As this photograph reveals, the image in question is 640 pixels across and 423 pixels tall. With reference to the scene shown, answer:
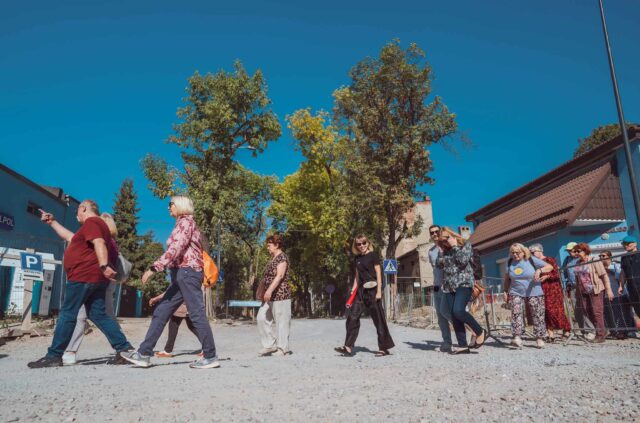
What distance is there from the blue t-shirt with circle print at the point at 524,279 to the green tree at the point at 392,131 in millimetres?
14902

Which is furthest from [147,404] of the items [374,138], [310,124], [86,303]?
[310,124]

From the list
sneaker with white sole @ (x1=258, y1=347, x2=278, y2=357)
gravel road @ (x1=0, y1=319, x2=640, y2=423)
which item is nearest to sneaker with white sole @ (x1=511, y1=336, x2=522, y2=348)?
gravel road @ (x1=0, y1=319, x2=640, y2=423)

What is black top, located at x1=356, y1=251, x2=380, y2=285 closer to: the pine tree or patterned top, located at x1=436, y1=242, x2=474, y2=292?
patterned top, located at x1=436, y1=242, x2=474, y2=292

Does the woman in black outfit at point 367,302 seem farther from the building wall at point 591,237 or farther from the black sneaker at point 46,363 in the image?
the building wall at point 591,237

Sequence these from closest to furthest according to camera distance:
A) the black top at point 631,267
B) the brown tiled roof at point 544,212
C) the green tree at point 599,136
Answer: the black top at point 631,267
the brown tiled roof at point 544,212
the green tree at point 599,136

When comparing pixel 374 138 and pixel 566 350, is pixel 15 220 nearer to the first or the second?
pixel 374 138

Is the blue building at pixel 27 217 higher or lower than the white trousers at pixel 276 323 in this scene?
higher

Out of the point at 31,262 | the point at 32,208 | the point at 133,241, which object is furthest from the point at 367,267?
the point at 133,241

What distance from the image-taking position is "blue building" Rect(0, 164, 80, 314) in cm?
1160

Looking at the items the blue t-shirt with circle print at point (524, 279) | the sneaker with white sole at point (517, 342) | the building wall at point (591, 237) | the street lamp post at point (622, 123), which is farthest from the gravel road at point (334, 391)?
the building wall at point (591, 237)

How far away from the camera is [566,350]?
7496 mm

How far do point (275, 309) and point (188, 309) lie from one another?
215cm

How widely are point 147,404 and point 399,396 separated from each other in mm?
1880

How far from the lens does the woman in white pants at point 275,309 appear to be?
745cm
